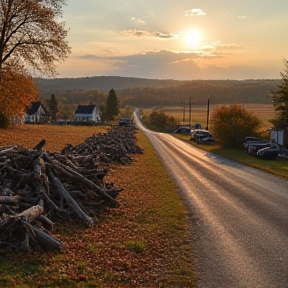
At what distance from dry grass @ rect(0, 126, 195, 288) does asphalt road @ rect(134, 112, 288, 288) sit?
0.49 metres

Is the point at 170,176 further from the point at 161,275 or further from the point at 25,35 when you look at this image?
the point at 25,35

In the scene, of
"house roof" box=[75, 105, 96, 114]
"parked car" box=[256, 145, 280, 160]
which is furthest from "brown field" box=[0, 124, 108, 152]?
"house roof" box=[75, 105, 96, 114]

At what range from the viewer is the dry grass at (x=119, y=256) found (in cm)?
788

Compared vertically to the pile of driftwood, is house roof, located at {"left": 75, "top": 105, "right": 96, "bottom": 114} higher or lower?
higher

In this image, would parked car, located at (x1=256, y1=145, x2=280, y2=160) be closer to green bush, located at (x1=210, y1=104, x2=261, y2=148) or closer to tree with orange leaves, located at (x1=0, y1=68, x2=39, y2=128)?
green bush, located at (x1=210, y1=104, x2=261, y2=148)

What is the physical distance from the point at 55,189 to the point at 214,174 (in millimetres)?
14728

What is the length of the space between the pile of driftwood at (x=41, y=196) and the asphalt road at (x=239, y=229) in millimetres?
3252

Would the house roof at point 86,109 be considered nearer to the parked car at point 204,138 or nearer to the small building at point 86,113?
the small building at point 86,113

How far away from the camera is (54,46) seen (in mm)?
35938

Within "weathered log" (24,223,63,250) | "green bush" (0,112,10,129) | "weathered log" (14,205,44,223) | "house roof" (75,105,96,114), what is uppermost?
"house roof" (75,105,96,114)

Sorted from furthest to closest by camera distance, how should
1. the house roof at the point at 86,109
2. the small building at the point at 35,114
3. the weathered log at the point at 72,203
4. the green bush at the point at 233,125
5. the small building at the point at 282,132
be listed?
the house roof at the point at 86,109
the small building at the point at 35,114
the small building at the point at 282,132
the green bush at the point at 233,125
the weathered log at the point at 72,203

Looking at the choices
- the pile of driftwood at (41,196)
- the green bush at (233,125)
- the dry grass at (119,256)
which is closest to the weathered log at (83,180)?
the pile of driftwood at (41,196)

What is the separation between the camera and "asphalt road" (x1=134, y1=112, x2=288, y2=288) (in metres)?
8.56

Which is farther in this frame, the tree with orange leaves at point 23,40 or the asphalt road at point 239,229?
the tree with orange leaves at point 23,40
